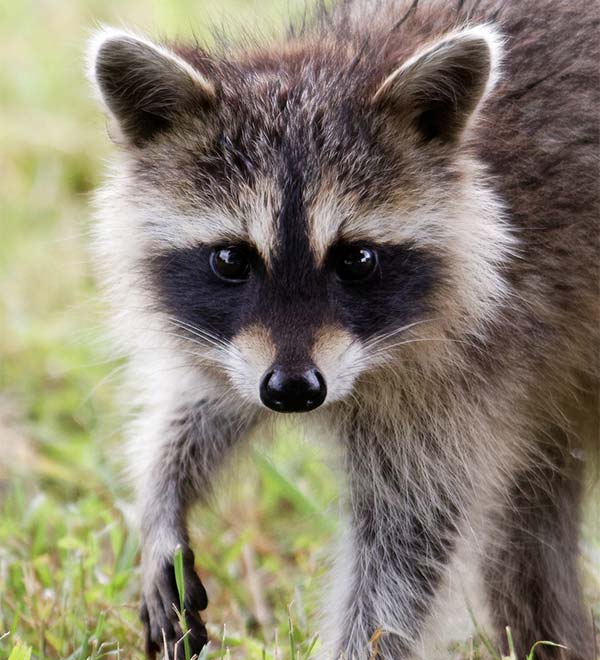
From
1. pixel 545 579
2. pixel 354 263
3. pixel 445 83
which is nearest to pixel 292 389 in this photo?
pixel 354 263

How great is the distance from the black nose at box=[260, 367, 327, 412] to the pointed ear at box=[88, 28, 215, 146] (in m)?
0.93

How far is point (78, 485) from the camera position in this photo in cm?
547

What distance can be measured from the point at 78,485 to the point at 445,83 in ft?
8.58

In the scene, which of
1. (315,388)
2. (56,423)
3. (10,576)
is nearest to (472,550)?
(315,388)

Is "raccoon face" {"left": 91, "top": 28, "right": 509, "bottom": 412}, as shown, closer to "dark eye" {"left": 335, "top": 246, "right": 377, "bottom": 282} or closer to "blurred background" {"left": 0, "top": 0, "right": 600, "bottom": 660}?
"dark eye" {"left": 335, "top": 246, "right": 377, "bottom": 282}

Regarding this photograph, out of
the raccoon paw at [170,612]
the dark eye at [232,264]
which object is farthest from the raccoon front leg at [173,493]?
the dark eye at [232,264]

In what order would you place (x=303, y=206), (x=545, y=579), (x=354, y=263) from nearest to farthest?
1. (x=303, y=206)
2. (x=354, y=263)
3. (x=545, y=579)

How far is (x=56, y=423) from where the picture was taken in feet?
19.3

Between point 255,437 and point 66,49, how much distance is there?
508cm

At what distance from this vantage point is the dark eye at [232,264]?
3.71 metres

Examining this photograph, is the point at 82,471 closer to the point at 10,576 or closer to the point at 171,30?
the point at 10,576

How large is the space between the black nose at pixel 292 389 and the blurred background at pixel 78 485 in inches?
30.2

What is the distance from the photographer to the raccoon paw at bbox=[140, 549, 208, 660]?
13.4 feet

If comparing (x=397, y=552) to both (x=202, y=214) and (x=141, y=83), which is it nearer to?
(x=202, y=214)
